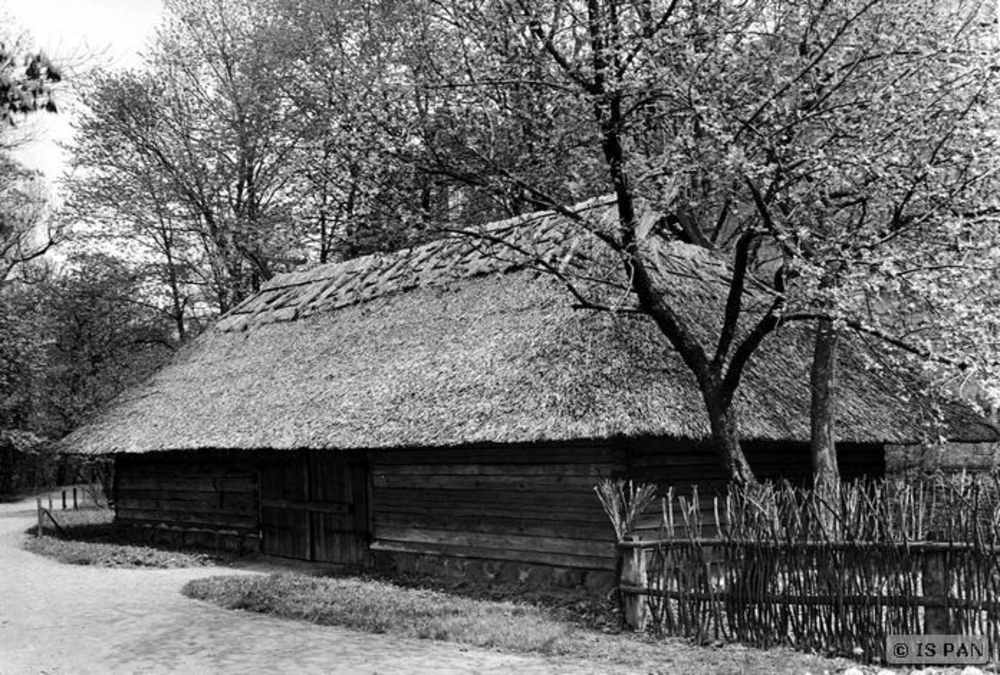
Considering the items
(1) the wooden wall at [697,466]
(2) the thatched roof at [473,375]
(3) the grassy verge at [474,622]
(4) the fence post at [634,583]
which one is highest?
(2) the thatched roof at [473,375]

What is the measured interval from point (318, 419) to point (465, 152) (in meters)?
5.54

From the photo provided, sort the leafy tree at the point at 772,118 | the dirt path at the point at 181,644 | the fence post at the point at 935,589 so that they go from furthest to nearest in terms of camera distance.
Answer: the leafy tree at the point at 772,118, the dirt path at the point at 181,644, the fence post at the point at 935,589

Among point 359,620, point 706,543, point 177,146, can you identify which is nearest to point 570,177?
point 706,543

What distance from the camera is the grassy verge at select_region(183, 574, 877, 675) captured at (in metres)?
8.65

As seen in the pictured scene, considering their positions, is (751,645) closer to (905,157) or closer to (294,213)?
(905,157)

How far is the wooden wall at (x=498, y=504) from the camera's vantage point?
1234cm

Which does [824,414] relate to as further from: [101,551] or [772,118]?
[101,551]

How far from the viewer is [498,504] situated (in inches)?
527

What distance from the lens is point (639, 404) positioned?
39.0 ft

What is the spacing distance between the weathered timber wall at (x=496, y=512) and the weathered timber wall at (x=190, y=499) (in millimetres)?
4139

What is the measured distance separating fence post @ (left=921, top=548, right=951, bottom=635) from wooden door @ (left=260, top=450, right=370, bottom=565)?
30.0 ft

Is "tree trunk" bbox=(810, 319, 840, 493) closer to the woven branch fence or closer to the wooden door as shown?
the woven branch fence

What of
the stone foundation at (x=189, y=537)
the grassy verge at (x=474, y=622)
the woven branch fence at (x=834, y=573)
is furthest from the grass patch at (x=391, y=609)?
the stone foundation at (x=189, y=537)

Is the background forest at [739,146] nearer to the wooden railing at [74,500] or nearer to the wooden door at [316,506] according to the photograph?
the wooden door at [316,506]
